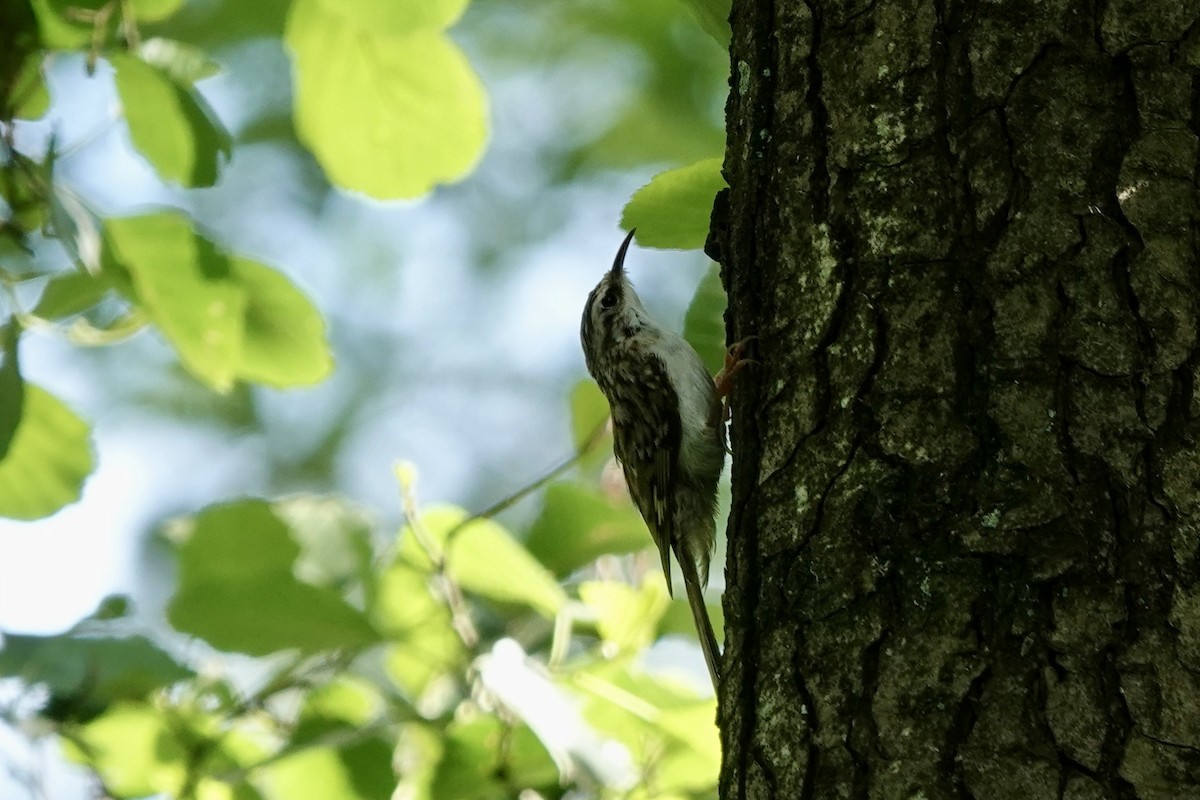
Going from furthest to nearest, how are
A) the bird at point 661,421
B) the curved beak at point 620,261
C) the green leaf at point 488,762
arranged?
the curved beak at point 620,261, the bird at point 661,421, the green leaf at point 488,762

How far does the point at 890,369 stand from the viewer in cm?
144

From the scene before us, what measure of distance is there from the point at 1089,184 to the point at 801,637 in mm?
576

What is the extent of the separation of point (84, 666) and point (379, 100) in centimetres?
90

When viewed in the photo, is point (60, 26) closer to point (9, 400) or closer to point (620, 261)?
point (9, 400)

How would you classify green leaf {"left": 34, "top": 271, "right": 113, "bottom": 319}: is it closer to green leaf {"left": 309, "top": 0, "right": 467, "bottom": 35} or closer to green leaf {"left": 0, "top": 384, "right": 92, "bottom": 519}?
green leaf {"left": 0, "top": 384, "right": 92, "bottom": 519}

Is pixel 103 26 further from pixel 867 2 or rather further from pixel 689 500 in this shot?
pixel 689 500

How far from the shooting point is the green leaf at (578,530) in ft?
6.89

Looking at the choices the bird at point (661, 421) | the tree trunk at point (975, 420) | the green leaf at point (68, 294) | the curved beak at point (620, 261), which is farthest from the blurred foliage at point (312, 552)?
the curved beak at point (620, 261)

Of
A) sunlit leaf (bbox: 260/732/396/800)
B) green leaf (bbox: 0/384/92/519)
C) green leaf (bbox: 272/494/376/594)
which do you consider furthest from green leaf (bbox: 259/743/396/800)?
green leaf (bbox: 0/384/92/519)

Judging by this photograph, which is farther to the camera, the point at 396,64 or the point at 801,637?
the point at 396,64

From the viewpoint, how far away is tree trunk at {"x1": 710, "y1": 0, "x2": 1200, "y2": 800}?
1.24 meters

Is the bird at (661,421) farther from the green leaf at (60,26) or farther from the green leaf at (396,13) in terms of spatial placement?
the green leaf at (60,26)

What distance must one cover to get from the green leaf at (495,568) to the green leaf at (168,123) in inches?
24.6

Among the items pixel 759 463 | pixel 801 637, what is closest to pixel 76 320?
pixel 759 463
